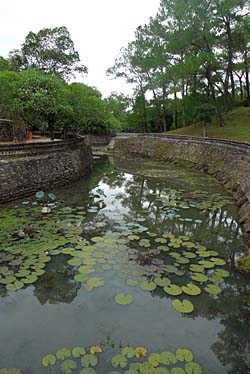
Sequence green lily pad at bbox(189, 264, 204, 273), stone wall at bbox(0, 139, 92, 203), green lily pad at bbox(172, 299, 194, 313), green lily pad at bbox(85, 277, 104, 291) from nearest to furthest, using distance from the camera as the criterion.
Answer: green lily pad at bbox(172, 299, 194, 313) < green lily pad at bbox(85, 277, 104, 291) < green lily pad at bbox(189, 264, 204, 273) < stone wall at bbox(0, 139, 92, 203)

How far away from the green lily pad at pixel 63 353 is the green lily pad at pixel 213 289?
3570mm

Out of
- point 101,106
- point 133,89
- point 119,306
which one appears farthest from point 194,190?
point 133,89

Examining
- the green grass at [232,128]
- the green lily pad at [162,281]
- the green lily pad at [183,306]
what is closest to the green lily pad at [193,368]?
the green lily pad at [183,306]

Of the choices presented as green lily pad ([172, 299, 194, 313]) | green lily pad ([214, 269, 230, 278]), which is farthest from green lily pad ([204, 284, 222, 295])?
green lily pad ([172, 299, 194, 313])

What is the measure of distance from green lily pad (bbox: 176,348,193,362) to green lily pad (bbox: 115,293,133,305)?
1735mm

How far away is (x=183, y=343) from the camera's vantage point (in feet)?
17.5

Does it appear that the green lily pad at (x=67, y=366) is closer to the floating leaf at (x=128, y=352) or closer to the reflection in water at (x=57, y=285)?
the floating leaf at (x=128, y=352)

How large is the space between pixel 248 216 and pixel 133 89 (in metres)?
37.4

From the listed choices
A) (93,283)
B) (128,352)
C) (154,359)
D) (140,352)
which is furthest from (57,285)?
(154,359)

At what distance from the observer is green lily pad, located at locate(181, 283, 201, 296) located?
22.2 feet

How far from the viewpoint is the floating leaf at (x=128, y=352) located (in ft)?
16.1

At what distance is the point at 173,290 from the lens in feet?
22.4

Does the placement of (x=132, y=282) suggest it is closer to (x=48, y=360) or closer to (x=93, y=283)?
(x=93, y=283)

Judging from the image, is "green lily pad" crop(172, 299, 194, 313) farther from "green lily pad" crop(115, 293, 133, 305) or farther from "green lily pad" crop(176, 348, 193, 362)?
"green lily pad" crop(176, 348, 193, 362)
